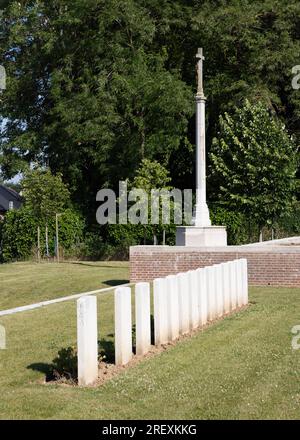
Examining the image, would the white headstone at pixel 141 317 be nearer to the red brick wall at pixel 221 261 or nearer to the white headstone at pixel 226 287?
the white headstone at pixel 226 287

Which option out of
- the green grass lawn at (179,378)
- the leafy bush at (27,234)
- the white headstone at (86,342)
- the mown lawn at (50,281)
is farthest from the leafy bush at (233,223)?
the white headstone at (86,342)

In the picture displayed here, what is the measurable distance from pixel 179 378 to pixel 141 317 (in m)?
1.39

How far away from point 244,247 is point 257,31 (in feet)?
54.6

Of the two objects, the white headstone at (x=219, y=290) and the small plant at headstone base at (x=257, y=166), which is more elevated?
the small plant at headstone base at (x=257, y=166)

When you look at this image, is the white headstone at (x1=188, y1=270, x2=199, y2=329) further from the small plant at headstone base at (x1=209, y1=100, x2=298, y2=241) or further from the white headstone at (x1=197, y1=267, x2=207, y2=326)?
the small plant at headstone base at (x1=209, y1=100, x2=298, y2=241)

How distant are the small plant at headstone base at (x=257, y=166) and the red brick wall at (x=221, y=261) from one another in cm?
972

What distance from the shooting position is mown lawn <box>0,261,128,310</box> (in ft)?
57.3

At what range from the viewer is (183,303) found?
989cm

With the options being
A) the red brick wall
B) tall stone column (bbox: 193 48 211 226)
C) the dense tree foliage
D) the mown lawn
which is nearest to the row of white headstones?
the red brick wall

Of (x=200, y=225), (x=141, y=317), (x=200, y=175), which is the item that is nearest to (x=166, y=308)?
(x=141, y=317)

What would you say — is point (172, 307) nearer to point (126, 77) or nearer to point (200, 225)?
point (200, 225)

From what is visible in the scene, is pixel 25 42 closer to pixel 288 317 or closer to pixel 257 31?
pixel 257 31

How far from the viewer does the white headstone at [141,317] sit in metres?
8.40

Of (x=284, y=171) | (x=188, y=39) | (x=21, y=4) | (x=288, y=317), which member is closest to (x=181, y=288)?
(x=288, y=317)
